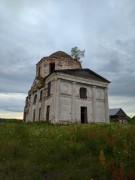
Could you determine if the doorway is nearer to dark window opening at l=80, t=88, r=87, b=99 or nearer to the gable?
dark window opening at l=80, t=88, r=87, b=99

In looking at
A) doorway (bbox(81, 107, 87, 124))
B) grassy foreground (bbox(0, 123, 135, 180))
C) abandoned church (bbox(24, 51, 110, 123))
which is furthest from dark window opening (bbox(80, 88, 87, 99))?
grassy foreground (bbox(0, 123, 135, 180))

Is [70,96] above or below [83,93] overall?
below

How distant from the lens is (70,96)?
27.6 m

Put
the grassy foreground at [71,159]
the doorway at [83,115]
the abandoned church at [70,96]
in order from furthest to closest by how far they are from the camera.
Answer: the doorway at [83,115] → the abandoned church at [70,96] → the grassy foreground at [71,159]

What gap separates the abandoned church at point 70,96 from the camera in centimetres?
2661

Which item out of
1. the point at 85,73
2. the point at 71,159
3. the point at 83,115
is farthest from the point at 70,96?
the point at 71,159

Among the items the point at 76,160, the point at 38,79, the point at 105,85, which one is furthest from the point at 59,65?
Answer: the point at 76,160

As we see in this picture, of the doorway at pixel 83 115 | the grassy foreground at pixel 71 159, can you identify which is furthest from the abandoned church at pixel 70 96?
the grassy foreground at pixel 71 159

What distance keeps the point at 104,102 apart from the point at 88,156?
22.4 meters

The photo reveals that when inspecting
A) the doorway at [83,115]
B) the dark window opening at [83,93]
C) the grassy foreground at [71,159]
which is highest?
the dark window opening at [83,93]

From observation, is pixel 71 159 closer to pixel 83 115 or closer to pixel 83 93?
pixel 83 115

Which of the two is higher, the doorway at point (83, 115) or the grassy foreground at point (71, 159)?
the doorway at point (83, 115)

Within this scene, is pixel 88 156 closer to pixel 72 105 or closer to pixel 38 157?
pixel 38 157

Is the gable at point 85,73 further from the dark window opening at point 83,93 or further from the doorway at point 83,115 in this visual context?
the doorway at point 83,115
